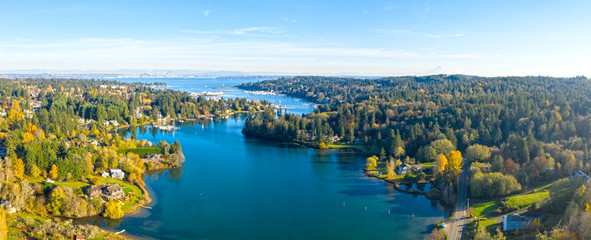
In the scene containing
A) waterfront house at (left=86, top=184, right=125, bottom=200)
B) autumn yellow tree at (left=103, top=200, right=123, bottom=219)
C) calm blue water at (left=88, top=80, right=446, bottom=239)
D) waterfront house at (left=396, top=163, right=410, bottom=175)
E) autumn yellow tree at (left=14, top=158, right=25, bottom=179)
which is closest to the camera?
calm blue water at (left=88, top=80, right=446, bottom=239)

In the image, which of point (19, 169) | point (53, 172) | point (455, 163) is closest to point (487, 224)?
point (455, 163)

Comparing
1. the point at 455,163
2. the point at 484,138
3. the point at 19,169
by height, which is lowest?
the point at 19,169

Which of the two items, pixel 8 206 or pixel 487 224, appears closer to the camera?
pixel 8 206

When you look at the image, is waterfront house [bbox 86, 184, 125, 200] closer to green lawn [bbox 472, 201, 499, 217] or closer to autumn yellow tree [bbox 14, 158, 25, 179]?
autumn yellow tree [bbox 14, 158, 25, 179]

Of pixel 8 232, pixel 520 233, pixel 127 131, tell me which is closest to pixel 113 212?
pixel 8 232

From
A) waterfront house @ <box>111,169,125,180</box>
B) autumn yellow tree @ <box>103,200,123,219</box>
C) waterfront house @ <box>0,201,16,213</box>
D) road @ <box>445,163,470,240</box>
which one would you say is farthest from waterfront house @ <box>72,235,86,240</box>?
road @ <box>445,163,470,240</box>

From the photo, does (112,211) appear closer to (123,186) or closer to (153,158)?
(123,186)
